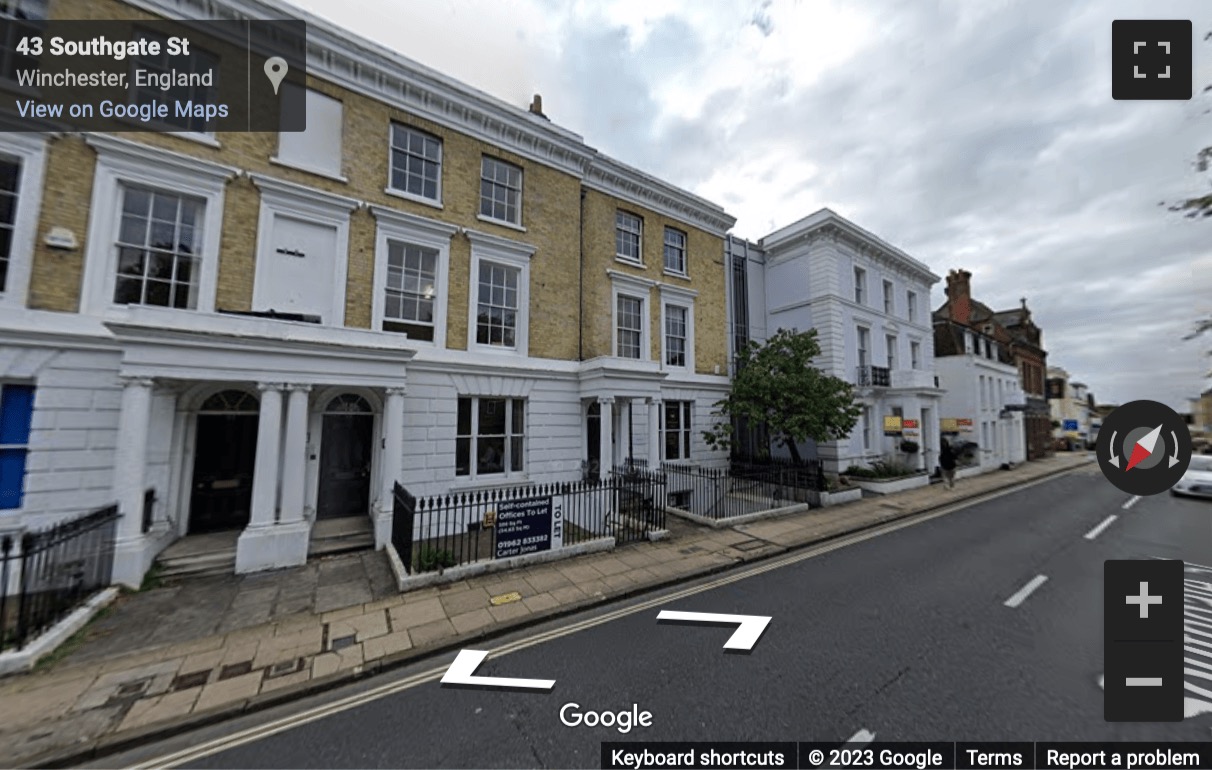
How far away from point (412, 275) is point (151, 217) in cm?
459

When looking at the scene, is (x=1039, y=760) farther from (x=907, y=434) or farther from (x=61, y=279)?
(x=907, y=434)

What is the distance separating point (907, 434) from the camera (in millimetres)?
18688

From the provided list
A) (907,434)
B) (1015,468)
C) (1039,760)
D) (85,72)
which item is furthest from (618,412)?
(1015,468)

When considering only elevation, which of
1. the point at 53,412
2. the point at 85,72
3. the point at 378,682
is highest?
the point at 85,72

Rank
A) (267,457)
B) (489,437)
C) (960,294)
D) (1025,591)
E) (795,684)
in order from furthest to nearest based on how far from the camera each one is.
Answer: (960,294), (489,437), (267,457), (1025,591), (795,684)

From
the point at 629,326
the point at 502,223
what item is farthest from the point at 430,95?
the point at 629,326

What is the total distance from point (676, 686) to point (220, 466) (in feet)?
31.7

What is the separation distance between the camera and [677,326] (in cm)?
1590

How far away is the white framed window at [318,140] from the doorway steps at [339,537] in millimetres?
7736

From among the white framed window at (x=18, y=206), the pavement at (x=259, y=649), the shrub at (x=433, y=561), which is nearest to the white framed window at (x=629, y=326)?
the pavement at (x=259, y=649)

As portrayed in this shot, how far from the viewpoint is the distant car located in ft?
49.1

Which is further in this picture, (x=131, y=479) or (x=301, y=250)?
(x=301, y=250)

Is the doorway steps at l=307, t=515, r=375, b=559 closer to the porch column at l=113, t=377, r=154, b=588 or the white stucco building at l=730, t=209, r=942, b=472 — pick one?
the porch column at l=113, t=377, r=154, b=588

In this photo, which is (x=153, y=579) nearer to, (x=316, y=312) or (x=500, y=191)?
(x=316, y=312)
